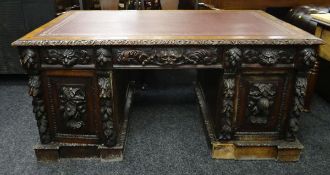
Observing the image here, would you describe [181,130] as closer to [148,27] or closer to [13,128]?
[148,27]

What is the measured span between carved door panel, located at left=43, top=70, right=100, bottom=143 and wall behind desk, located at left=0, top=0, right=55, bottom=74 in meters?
1.28

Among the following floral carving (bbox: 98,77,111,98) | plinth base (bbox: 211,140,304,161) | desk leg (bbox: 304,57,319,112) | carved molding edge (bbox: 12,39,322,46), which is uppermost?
carved molding edge (bbox: 12,39,322,46)

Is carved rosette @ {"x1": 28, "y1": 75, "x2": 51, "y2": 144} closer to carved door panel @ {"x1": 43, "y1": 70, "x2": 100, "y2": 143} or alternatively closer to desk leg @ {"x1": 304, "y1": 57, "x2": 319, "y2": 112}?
carved door panel @ {"x1": 43, "y1": 70, "x2": 100, "y2": 143}

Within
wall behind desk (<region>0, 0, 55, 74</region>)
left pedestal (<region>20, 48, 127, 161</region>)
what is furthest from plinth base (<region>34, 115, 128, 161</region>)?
wall behind desk (<region>0, 0, 55, 74</region>)

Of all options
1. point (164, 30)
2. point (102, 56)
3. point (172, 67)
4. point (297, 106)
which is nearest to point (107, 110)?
point (102, 56)

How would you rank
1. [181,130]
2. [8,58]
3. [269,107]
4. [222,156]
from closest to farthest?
[269,107] → [222,156] → [181,130] → [8,58]

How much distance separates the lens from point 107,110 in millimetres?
1683

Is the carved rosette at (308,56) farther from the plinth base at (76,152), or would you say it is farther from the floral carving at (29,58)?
the floral carving at (29,58)

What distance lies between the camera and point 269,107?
1.72m

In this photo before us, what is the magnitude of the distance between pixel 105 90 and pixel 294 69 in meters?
1.04

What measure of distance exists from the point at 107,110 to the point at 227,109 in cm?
68

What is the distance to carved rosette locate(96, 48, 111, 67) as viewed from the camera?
1550mm

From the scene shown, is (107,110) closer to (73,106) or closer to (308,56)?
(73,106)

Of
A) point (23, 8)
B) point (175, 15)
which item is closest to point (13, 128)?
point (23, 8)
